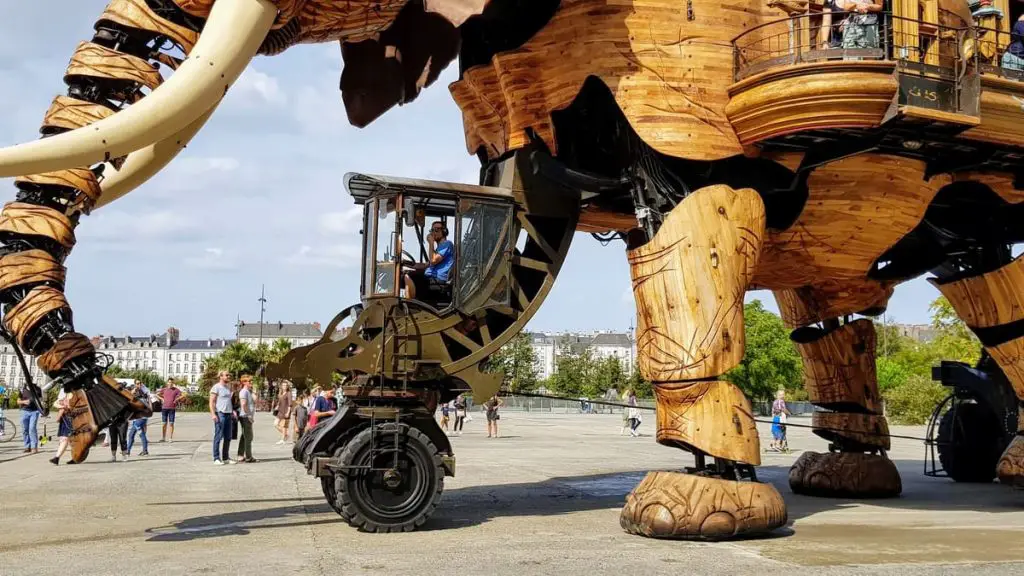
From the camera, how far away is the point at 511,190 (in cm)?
924

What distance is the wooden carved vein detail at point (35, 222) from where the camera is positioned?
6742 millimetres

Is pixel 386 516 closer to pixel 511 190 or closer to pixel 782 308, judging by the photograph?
pixel 511 190

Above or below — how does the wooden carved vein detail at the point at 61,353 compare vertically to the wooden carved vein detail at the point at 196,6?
below

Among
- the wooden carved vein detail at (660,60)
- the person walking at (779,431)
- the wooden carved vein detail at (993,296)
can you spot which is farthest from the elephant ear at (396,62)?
the person walking at (779,431)

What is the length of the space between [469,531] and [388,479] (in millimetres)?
794

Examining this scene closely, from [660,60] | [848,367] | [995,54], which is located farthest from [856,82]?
[848,367]

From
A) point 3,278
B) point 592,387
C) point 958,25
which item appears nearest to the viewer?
point 3,278

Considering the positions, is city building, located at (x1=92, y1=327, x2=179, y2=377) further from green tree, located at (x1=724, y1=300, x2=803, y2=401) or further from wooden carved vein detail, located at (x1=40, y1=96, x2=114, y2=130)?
wooden carved vein detail, located at (x1=40, y1=96, x2=114, y2=130)

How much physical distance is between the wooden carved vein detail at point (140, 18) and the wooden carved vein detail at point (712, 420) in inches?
186

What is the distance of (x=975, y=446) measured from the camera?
13.5 m

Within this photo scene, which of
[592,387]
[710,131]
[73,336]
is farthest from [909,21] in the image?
[592,387]

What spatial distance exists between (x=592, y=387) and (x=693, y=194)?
65.7 meters

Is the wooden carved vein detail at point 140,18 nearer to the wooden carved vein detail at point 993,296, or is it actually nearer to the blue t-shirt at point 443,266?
the blue t-shirt at point 443,266

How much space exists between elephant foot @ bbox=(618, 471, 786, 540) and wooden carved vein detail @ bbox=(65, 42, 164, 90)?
495 cm
